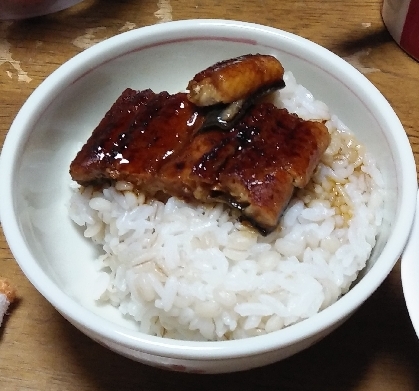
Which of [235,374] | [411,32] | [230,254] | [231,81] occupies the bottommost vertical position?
[235,374]

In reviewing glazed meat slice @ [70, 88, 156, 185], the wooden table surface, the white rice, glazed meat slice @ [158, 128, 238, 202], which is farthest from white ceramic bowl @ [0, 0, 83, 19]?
glazed meat slice @ [158, 128, 238, 202]

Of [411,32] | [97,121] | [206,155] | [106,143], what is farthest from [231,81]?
[411,32]

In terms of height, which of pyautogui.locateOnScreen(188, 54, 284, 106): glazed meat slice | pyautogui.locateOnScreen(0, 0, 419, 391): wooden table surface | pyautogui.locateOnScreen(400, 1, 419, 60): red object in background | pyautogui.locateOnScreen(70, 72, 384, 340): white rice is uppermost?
pyautogui.locateOnScreen(188, 54, 284, 106): glazed meat slice

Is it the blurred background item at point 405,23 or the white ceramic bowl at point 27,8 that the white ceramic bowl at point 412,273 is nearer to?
the blurred background item at point 405,23

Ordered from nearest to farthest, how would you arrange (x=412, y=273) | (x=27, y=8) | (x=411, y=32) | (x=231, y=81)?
(x=412, y=273) < (x=231, y=81) < (x=411, y=32) < (x=27, y=8)

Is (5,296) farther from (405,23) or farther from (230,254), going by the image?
(405,23)

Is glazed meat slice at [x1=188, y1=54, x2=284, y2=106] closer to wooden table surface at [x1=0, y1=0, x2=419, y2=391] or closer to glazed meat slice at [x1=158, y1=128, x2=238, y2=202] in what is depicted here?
glazed meat slice at [x1=158, y1=128, x2=238, y2=202]
